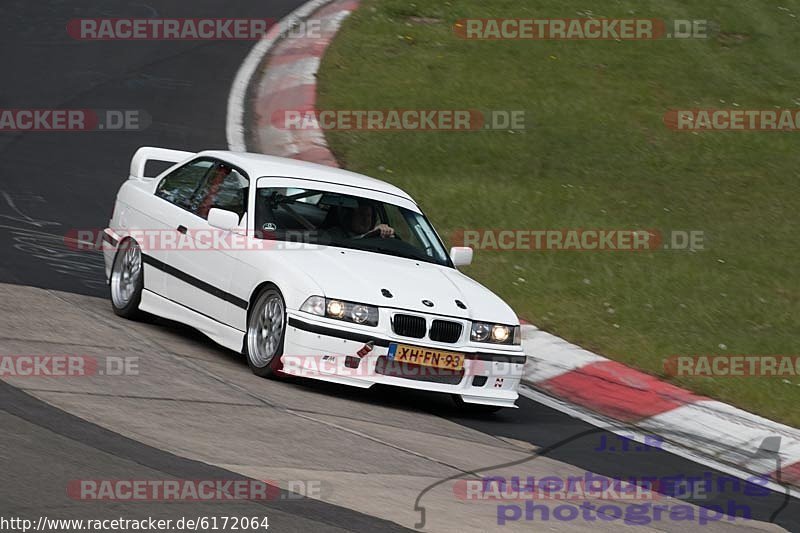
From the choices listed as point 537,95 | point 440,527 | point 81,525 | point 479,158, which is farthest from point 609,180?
point 81,525

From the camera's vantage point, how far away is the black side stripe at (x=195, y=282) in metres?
9.03

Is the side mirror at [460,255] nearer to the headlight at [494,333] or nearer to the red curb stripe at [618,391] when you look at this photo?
the headlight at [494,333]

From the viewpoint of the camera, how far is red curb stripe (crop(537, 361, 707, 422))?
31.5 ft

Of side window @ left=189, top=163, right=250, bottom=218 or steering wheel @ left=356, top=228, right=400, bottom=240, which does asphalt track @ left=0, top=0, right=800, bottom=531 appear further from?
steering wheel @ left=356, top=228, right=400, bottom=240

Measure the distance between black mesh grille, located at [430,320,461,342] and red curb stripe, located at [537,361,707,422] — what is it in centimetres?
151

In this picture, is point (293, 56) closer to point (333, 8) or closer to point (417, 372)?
point (333, 8)

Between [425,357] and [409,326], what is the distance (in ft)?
0.75

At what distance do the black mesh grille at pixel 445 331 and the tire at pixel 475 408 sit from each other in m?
0.46

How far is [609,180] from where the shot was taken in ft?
49.0

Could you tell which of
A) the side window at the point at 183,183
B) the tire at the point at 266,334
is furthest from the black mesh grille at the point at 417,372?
the side window at the point at 183,183

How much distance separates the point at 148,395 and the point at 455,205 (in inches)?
262

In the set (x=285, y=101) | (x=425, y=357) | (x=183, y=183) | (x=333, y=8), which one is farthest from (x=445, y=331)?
(x=333, y=8)

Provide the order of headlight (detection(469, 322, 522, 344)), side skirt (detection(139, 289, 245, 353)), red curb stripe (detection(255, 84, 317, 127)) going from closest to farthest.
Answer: headlight (detection(469, 322, 522, 344)), side skirt (detection(139, 289, 245, 353)), red curb stripe (detection(255, 84, 317, 127))

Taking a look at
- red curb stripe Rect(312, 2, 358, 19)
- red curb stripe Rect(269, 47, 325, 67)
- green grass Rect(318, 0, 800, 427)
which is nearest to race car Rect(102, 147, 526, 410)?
green grass Rect(318, 0, 800, 427)
